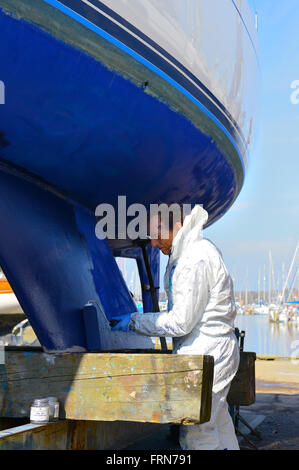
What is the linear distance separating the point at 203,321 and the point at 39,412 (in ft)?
2.70

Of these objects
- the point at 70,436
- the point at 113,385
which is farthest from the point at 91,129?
the point at 70,436

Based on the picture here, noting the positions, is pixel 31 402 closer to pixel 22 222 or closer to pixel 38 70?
pixel 22 222

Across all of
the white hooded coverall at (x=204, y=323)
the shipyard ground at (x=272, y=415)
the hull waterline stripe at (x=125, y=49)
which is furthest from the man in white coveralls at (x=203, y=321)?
the shipyard ground at (x=272, y=415)

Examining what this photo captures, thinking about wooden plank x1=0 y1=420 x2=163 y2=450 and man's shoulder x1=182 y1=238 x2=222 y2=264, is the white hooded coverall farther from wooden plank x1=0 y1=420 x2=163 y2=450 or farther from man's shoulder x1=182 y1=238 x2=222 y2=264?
wooden plank x1=0 y1=420 x2=163 y2=450

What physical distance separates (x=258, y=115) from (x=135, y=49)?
194cm

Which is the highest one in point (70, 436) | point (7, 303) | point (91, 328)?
point (91, 328)

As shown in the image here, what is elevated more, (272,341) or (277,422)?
(277,422)

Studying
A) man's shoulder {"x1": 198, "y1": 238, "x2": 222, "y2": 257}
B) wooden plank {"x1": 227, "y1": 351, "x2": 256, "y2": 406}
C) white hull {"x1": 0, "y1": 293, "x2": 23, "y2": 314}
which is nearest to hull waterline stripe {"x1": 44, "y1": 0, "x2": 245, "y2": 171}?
man's shoulder {"x1": 198, "y1": 238, "x2": 222, "y2": 257}

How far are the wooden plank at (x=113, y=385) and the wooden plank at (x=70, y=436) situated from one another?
0.32ft

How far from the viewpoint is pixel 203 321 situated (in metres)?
2.32

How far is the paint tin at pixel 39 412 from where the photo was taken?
7.07 feet

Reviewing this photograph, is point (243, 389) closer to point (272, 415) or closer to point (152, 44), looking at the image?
point (272, 415)

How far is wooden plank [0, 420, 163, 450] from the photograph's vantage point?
77.8 inches

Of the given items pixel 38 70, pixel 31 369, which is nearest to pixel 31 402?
pixel 31 369
